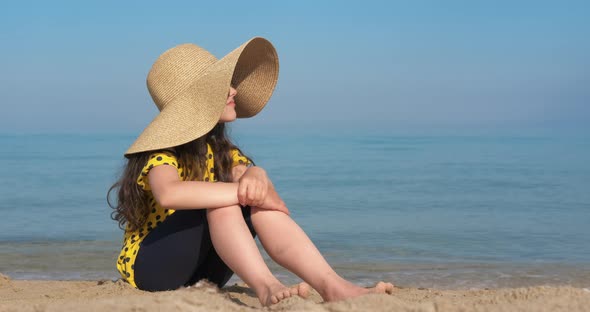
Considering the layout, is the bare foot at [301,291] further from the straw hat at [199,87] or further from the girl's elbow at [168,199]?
the straw hat at [199,87]

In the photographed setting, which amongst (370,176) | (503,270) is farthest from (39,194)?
Result: (503,270)

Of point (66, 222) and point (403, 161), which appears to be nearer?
point (66, 222)

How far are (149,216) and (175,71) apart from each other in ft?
2.16

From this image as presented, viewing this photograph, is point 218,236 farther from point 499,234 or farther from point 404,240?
point 499,234

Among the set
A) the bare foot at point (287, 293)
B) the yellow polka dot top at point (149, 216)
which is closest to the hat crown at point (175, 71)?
the yellow polka dot top at point (149, 216)

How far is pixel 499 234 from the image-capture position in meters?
6.65

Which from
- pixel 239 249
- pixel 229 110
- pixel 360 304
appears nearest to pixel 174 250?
pixel 239 249

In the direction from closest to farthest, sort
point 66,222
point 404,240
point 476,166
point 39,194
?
point 404,240 < point 66,222 < point 39,194 < point 476,166

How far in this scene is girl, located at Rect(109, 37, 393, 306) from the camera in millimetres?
2637

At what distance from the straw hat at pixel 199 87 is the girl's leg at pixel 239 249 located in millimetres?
426

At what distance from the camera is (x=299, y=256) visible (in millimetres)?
2668

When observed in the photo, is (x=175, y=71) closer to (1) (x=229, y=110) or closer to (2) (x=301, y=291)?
(1) (x=229, y=110)

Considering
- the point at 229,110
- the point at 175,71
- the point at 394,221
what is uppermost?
the point at 175,71

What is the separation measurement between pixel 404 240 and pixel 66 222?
11.4ft
